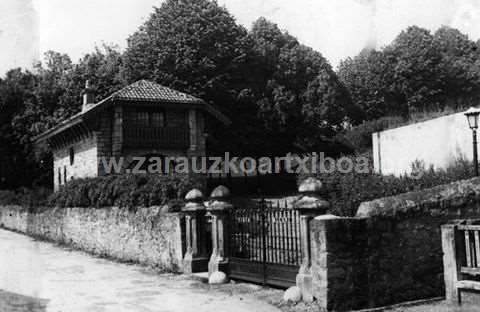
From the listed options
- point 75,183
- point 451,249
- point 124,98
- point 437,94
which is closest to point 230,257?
point 451,249

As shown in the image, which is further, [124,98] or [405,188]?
[124,98]

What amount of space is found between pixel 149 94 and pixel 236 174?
38.6 ft

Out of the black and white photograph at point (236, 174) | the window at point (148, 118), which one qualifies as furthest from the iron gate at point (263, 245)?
the window at point (148, 118)

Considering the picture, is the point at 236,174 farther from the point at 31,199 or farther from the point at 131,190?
the point at 131,190

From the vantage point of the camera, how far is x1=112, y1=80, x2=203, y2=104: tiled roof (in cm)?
2620

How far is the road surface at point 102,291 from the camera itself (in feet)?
30.0

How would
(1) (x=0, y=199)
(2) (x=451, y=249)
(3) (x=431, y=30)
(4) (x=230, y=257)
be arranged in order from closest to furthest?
(2) (x=451, y=249) < (4) (x=230, y=257) < (1) (x=0, y=199) < (3) (x=431, y=30)

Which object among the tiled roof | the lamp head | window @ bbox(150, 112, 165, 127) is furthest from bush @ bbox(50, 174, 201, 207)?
the lamp head

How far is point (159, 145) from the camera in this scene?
27.0m

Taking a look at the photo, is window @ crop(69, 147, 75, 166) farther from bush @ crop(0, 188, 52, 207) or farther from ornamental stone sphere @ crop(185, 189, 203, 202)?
ornamental stone sphere @ crop(185, 189, 203, 202)

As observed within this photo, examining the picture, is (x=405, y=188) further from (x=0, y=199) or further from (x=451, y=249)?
(x=0, y=199)

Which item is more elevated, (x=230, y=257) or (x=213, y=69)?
(x=213, y=69)

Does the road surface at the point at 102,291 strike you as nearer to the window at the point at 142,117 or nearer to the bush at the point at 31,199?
the bush at the point at 31,199

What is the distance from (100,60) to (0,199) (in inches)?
581
